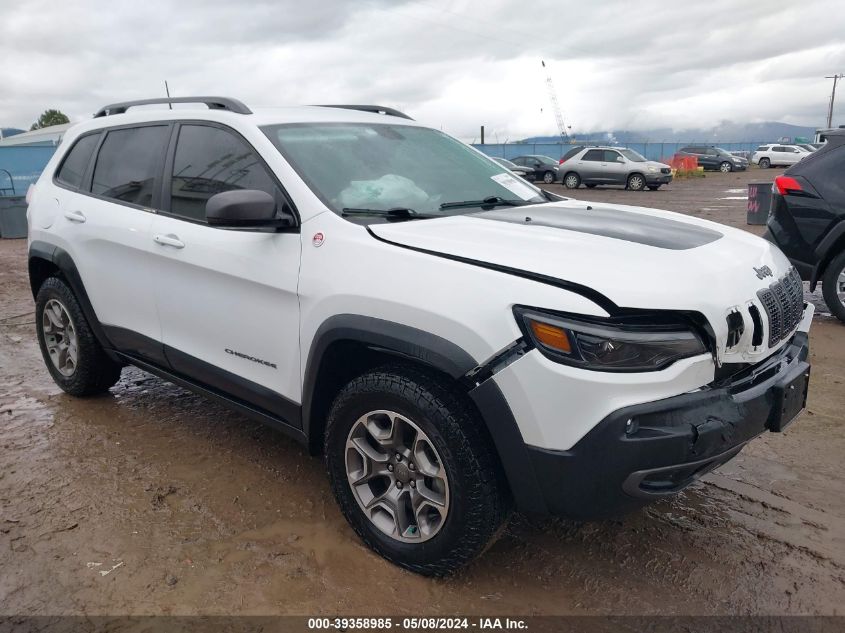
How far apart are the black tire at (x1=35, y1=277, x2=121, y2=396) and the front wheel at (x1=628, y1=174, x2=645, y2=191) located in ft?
76.6

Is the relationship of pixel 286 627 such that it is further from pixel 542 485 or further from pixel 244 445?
pixel 244 445

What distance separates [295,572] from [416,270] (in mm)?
1305

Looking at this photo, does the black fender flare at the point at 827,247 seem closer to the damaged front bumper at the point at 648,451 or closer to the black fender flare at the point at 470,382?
the damaged front bumper at the point at 648,451

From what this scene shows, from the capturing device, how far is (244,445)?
3947 millimetres

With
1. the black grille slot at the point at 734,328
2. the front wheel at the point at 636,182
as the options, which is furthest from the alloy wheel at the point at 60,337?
the front wheel at the point at 636,182

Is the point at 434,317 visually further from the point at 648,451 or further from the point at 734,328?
the point at 734,328

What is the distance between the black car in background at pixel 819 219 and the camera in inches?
237

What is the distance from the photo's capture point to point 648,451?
216 cm

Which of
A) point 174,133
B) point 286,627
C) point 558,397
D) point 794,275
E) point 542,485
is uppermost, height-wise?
point 174,133

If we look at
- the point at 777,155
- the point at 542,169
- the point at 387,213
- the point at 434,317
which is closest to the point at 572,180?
the point at 542,169

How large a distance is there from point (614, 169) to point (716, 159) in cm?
1835

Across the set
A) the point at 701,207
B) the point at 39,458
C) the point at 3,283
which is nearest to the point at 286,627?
the point at 39,458

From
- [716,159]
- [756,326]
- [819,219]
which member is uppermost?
[716,159]

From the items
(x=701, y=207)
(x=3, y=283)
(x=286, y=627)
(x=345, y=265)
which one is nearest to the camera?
(x=286, y=627)
